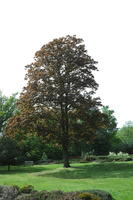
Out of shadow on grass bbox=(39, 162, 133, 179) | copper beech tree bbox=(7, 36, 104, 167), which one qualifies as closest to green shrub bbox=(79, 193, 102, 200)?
shadow on grass bbox=(39, 162, 133, 179)

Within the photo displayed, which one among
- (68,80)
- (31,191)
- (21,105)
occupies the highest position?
(68,80)

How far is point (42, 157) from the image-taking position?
152 ft

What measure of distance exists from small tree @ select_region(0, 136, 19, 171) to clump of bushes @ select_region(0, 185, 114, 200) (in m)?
19.0

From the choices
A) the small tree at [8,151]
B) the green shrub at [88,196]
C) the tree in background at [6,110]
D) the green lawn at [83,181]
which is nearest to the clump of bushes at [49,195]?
the green shrub at [88,196]

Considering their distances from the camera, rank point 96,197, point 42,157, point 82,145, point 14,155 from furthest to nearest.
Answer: point 82,145, point 42,157, point 14,155, point 96,197

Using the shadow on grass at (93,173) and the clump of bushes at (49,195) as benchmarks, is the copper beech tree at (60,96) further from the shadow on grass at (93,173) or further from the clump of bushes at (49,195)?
the clump of bushes at (49,195)

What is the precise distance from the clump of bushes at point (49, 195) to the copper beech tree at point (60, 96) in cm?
1615

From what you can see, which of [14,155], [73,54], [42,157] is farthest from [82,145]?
[73,54]

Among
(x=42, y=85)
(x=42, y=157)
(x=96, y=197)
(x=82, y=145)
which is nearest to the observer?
(x=96, y=197)

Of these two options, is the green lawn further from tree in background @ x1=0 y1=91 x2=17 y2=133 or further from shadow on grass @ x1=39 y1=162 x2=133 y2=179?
tree in background @ x1=0 y1=91 x2=17 y2=133

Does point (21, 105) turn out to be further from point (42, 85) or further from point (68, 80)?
point (68, 80)

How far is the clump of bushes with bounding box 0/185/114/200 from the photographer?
11.2 metres

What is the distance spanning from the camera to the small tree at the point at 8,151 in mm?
32625

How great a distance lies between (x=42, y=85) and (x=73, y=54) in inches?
178
